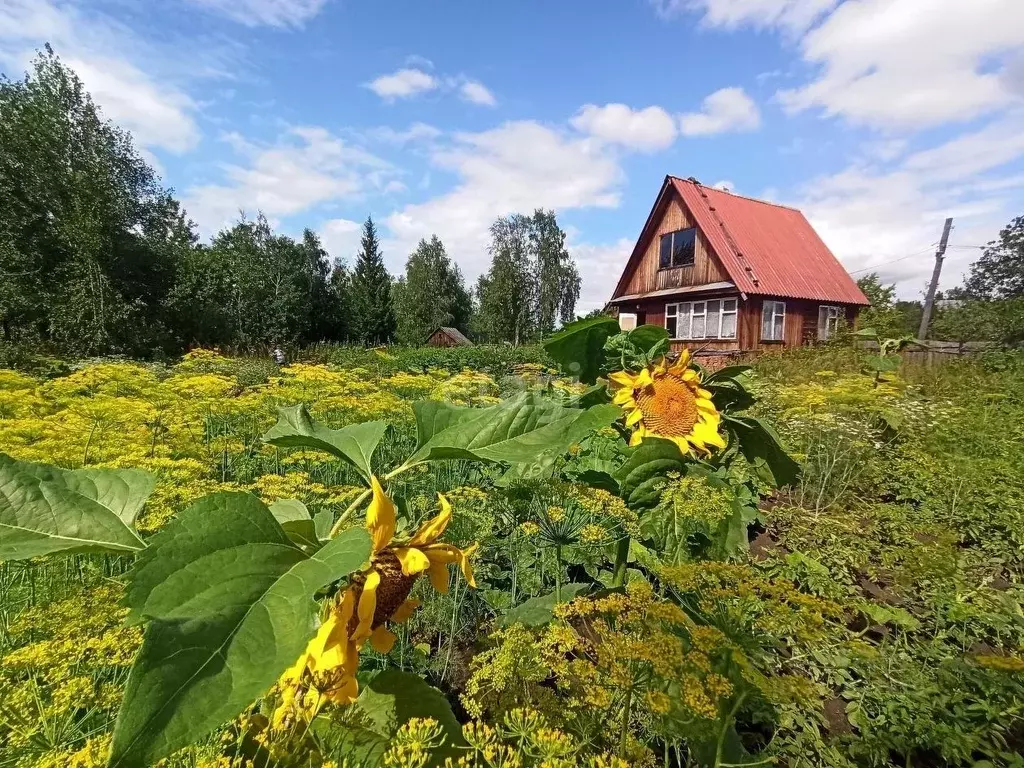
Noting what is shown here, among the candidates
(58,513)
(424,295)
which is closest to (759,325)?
(58,513)

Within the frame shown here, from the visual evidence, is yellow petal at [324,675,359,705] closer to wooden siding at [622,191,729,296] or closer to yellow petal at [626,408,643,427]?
yellow petal at [626,408,643,427]

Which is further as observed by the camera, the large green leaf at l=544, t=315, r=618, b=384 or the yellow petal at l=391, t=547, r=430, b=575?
the large green leaf at l=544, t=315, r=618, b=384

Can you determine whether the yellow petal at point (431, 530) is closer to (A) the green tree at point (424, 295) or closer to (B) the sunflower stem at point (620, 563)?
(B) the sunflower stem at point (620, 563)

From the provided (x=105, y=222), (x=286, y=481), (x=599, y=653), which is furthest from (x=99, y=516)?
(x=105, y=222)

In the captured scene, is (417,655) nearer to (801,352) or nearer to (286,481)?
(286,481)

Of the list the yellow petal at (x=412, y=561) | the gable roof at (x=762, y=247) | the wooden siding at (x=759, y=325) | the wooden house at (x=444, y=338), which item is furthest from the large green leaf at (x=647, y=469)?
the wooden house at (x=444, y=338)

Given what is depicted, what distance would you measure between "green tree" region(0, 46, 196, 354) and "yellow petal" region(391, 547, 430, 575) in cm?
2107

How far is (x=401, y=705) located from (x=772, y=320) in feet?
64.7

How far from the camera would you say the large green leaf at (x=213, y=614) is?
30 cm

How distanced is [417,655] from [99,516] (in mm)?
1645

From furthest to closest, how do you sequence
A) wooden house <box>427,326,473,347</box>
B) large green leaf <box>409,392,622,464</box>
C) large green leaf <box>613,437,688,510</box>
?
wooden house <box>427,326,473,347</box>, large green leaf <box>613,437,688,510</box>, large green leaf <box>409,392,622,464</box>

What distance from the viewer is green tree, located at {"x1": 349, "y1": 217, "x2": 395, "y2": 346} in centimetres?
4069

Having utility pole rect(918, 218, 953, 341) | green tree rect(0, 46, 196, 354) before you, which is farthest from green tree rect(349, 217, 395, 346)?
utility pole rect(918, 218, 953, 341)

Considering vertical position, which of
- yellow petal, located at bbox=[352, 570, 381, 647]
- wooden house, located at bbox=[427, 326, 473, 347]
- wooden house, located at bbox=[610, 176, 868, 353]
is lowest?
yellow petal, located at bbox=[352, 570, 381, 647]
